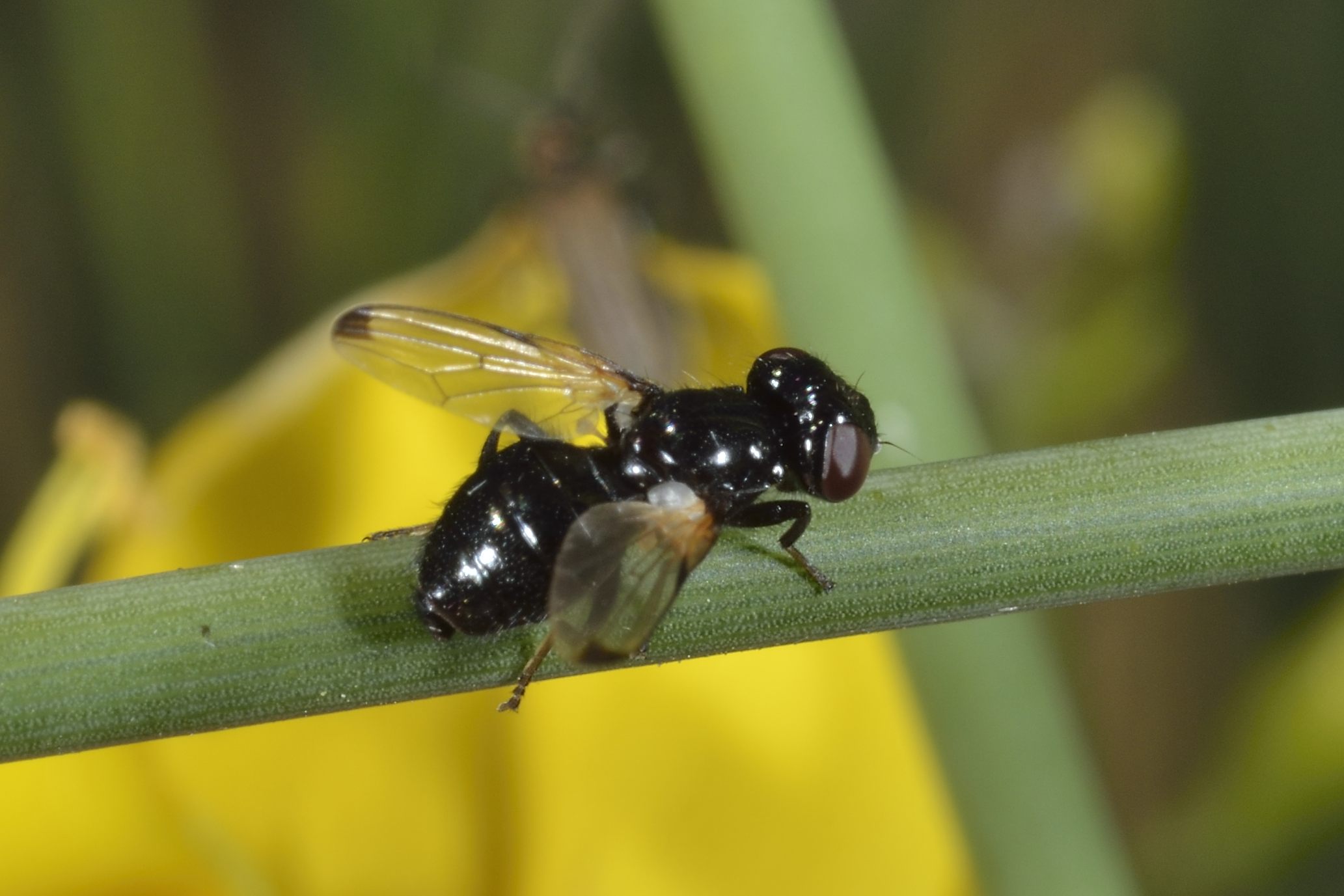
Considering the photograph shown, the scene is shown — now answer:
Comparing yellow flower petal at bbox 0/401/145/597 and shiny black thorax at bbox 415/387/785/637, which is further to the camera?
yellow flower petal at bbox 0/401/145/597

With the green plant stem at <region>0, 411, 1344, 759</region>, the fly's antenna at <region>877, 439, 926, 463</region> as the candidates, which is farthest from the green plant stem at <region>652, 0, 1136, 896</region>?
the green plant stem at <region>0, 411, 1344, 759</region>

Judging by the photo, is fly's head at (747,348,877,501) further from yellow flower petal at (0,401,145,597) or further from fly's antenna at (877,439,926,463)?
yellow flower petal at (0,401,145,597)

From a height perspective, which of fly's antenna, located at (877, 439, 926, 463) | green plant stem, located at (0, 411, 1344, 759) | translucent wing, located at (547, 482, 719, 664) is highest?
green plant stem, located at (0, 411, 1344, 759)

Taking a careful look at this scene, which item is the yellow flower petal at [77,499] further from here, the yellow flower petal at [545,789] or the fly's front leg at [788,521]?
the fly's front leg at [788,521]

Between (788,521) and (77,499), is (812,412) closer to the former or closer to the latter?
(788,521)

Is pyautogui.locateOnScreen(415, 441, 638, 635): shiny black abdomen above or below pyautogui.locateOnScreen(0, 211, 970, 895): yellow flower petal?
above

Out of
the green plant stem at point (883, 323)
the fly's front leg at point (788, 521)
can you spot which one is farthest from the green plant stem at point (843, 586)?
the green plant stem at point (883, 323)
